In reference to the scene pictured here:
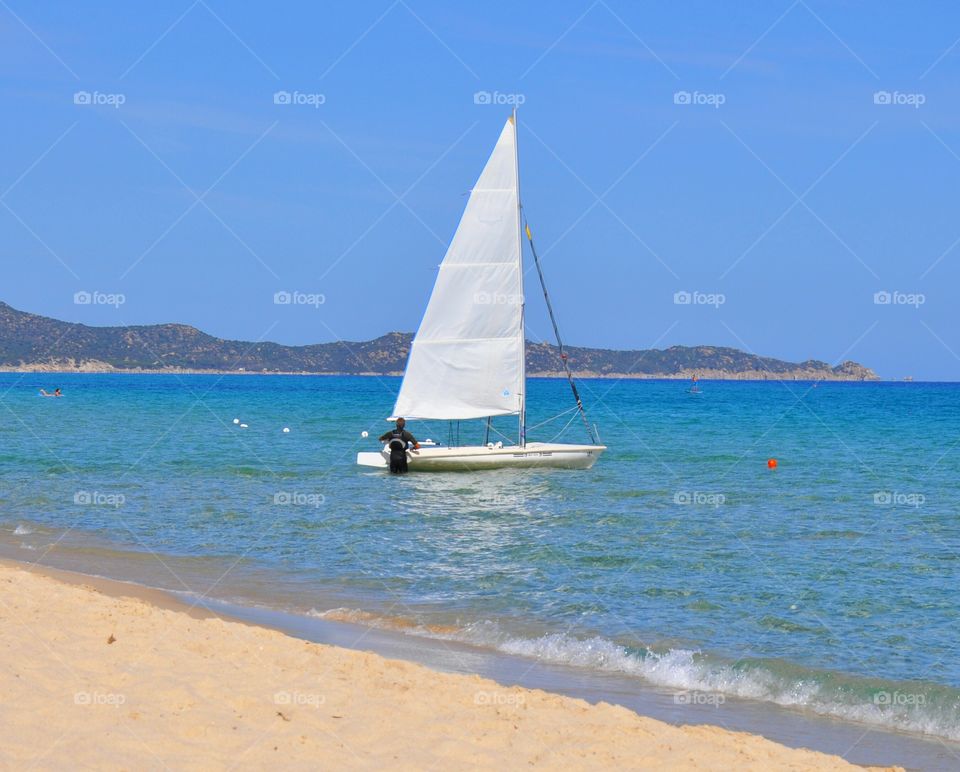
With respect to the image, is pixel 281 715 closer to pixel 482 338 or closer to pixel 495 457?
pixel 495 457

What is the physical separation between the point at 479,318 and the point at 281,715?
980 inches

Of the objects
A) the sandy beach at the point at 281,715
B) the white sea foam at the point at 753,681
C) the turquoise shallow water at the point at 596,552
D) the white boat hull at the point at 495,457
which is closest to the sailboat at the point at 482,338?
the white boat hull at the point at 495,457

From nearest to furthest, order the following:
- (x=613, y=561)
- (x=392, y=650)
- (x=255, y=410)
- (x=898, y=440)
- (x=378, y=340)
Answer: (x=392, y=650) < (x=613, y=561) < (x=898, y=440) < (x=255, y=410) < (x=378, y=340)

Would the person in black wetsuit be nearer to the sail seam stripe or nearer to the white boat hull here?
the white boat hull

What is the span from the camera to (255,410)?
281 ft

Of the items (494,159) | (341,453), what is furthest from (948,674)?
(341,453)

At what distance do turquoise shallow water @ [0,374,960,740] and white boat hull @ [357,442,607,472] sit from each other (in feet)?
1.57

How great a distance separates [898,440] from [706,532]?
123ft

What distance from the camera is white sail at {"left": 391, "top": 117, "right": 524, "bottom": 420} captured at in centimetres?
3272

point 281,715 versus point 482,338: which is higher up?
point 482,338

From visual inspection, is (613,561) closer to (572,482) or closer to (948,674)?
(948,674)

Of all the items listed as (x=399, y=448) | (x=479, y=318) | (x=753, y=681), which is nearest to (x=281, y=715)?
(x=753, y=681)

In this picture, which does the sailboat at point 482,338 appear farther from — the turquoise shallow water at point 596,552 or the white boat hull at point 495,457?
the turquoise shallow water at point 596,552

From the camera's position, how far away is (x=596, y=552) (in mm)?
18859
